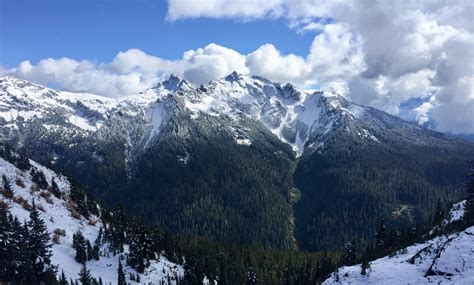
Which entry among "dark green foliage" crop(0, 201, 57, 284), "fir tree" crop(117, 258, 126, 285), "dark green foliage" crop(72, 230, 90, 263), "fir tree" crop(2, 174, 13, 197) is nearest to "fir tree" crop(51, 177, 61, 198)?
"fir tree" crop(2, 174, 13, 197)

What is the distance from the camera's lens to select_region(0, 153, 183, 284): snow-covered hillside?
370ft

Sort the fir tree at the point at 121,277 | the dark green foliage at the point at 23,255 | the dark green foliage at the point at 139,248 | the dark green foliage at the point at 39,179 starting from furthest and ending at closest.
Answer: the dark green foliage at the point at 39,179 → the dark green foliage at the point at 139,248 → the fir tree at the point at 121,277 → the dark green foliage at the point at 23,255

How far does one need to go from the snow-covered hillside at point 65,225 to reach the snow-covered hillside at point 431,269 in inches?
2484

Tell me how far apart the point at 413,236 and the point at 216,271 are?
67.3 meters

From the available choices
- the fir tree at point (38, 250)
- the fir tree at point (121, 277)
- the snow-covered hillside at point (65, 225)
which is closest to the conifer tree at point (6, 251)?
the fir tree at point (38, 250)

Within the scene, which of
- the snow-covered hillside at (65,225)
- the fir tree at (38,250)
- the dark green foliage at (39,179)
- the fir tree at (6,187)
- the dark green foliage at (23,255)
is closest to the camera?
the dark green foliage at (23,255)

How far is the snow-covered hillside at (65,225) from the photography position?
11288cm

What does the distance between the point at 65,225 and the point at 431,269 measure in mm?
102874

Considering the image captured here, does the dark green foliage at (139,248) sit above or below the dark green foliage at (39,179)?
below

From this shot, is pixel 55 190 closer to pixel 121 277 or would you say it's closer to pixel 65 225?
pixel 65 225

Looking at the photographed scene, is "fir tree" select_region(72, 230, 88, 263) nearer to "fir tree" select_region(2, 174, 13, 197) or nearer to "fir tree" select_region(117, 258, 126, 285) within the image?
"fir tree" select_region(117, 258, 126, 285)

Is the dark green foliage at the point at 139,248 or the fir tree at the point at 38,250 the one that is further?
the dark green foliage at the point at 139,248

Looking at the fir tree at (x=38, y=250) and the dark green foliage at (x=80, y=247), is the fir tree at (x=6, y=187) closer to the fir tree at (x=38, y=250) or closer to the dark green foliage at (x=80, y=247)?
the dark green foliage at (x=80, y=247)

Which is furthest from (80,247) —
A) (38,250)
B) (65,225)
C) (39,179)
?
(39,179)
